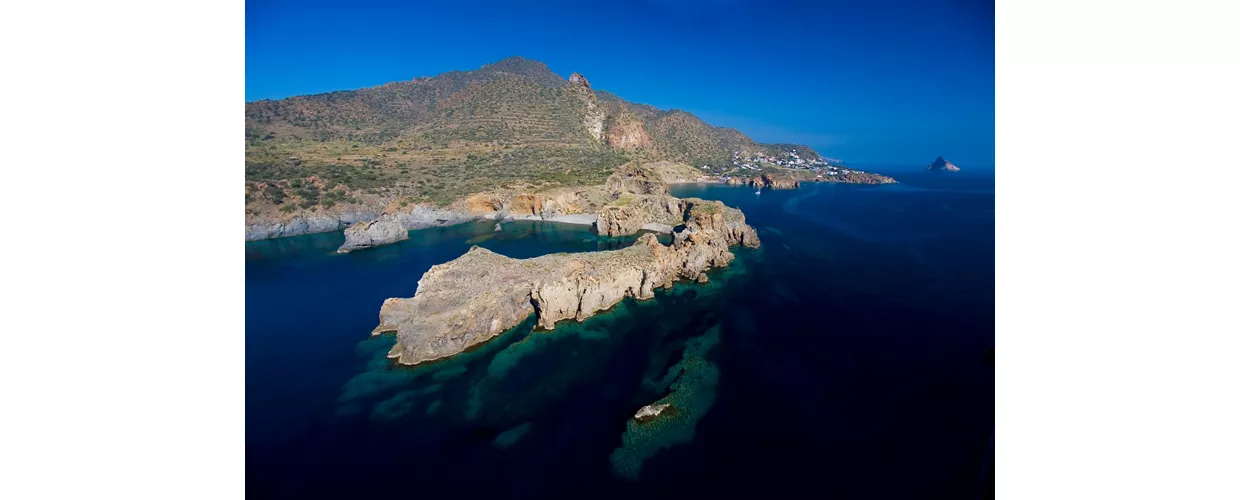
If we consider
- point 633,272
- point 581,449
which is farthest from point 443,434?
point 633,272

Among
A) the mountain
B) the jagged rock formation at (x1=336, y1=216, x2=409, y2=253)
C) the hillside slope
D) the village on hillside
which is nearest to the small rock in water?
the jagged rock formation at (x1=336, y1=216, x2=409, y2=253)

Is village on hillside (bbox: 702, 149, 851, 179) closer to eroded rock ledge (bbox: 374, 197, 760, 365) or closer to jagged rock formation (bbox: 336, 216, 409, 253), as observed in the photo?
jagged rock formation (bbox: 336, 216, 409, 253)

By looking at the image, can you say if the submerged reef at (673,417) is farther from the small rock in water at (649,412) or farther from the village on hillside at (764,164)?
the village on hillside at (764,164)

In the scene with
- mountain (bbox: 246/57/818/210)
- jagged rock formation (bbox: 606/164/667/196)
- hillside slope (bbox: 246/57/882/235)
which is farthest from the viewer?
jagged rock formation (bbox: 606/164/667/196)

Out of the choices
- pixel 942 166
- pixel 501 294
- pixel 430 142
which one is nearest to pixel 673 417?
pixel 501 294

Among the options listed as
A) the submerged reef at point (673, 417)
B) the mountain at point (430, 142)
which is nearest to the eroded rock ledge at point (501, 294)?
the submerged reef at point (673, 417)

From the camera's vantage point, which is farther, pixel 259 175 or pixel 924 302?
pixel 259 175

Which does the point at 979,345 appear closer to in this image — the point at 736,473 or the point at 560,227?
the point at 736,473
